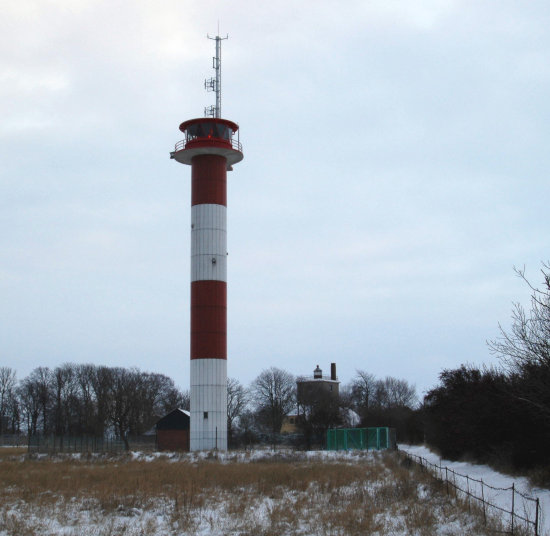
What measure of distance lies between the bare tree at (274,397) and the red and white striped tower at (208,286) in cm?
5149

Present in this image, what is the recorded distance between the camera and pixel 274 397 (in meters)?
106

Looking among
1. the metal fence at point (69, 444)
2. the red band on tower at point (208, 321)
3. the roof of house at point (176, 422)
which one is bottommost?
the metal fence at point (69, 444)

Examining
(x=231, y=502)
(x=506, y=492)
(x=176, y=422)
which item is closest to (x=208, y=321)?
(x=176, y=422)

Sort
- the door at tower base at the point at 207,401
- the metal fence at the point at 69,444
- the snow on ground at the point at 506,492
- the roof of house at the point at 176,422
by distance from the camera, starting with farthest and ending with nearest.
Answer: the roof of house at the point at 176,422, the metal fence at the point at 69,444, the door at tower base at the point at 207,401, the snow on ground at the point at 506,492

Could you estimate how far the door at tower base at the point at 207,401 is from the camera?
45.8 m

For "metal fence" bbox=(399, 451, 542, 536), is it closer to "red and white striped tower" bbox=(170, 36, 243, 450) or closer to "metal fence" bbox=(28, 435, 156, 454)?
"red and white striped tower" bbox=(170, 36, 243, 450)

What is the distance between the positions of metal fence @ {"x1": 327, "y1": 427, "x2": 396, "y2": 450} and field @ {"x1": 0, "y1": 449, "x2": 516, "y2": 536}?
15.6 metres

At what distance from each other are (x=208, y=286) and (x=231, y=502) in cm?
2488

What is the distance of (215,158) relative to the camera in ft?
160

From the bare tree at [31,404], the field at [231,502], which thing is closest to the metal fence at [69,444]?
the field at [231,502]

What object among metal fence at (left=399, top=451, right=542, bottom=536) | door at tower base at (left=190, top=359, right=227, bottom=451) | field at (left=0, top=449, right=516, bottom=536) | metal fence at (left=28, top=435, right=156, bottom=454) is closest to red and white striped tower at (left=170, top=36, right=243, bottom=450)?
door at tower base at (left=190, top=359, right=227, bottom=451)

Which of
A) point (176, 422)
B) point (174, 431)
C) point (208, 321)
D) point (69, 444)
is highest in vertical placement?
point (208, 321)

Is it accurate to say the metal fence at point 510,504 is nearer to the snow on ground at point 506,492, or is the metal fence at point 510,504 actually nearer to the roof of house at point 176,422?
the snow on ground at point 506,492

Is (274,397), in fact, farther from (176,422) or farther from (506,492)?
(506,492)
